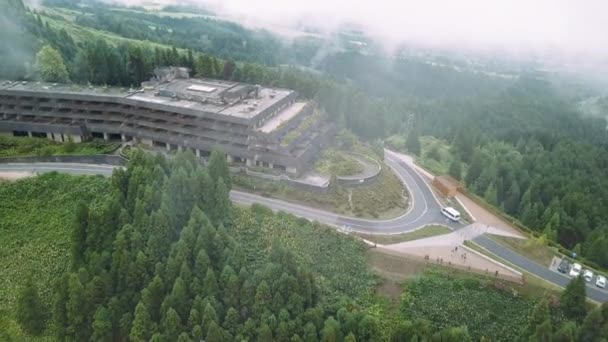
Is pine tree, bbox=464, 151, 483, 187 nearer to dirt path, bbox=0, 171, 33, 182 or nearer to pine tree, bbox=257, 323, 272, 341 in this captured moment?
pine tree, bbox=257, 323, 272, 341

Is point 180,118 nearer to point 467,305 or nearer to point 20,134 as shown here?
point 20,134

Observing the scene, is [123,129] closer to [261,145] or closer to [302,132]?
[261,145]

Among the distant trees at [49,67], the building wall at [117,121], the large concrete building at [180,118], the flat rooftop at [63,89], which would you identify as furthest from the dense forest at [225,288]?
the distant trees at [49,67]

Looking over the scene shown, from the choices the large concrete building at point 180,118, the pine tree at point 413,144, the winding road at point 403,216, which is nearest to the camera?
the winding road at point 403,216

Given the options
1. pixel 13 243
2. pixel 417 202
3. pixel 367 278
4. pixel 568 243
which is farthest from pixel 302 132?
pixel 568 243

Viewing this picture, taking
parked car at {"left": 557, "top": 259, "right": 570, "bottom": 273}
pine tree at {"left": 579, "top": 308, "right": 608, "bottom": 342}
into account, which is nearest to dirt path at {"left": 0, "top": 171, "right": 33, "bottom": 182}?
pine tree at {"left": 579, "top": 308, "right": 608, "bottom": 342}

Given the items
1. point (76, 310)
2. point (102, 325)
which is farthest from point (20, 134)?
point (102, 325)

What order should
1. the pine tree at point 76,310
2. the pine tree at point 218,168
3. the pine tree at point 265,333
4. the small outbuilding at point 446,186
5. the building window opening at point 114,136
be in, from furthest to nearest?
the building window opening at point 114,136 → the small outbuilding at point 446,186 → the pine tree at point 218,168 → the pine tree at point 76,310 → the pine tree at point 265,333

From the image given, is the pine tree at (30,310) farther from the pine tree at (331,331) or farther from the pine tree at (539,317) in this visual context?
the pine tree at (539,317)
